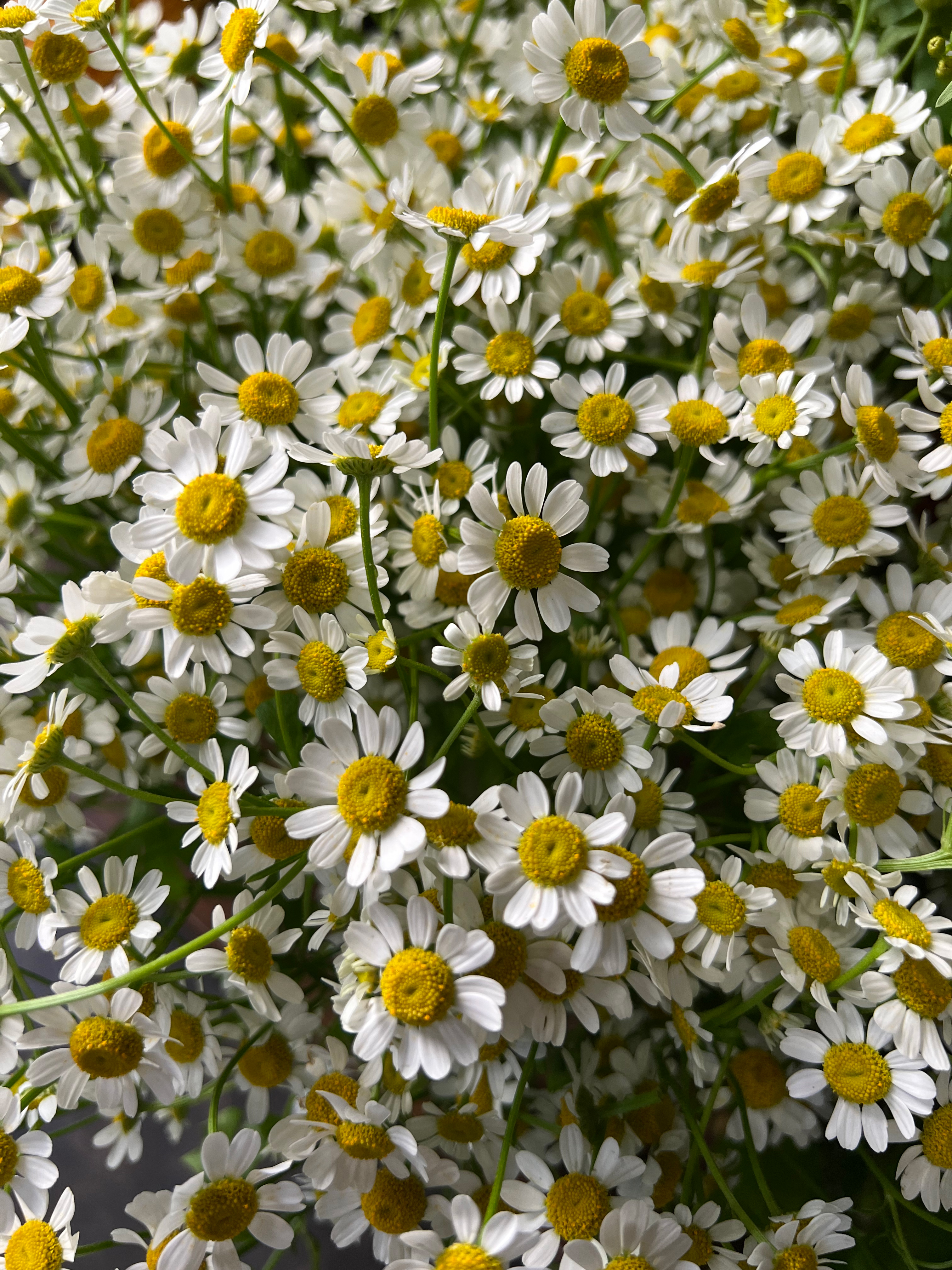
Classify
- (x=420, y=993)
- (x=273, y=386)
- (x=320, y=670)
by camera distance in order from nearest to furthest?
(x=420, y=993), (x=320, y=670), (x=273, y=386)

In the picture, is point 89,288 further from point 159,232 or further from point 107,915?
point 107,915

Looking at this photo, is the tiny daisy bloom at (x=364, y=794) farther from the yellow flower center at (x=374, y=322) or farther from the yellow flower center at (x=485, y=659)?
the yellow flower center at (x=374, y=322)

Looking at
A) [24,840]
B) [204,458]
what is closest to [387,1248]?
[24,840]

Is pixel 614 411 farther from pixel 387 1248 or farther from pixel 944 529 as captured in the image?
pixel 387 1248

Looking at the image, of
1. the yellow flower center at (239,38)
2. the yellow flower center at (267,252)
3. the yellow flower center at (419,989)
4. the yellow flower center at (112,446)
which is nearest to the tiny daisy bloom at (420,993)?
the yellow flower center at (419,989)

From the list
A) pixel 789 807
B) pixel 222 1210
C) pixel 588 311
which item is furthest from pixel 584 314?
pixel 222 1210

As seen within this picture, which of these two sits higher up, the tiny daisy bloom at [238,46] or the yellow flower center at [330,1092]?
the tiny daisy bloom at [238,46]

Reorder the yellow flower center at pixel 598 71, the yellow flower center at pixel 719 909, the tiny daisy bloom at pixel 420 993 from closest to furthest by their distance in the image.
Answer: the tiny daisy bloom at pixel 420 993
the yellow flower center at pixel 719 909
the yellow flower center at pixel 598 71
